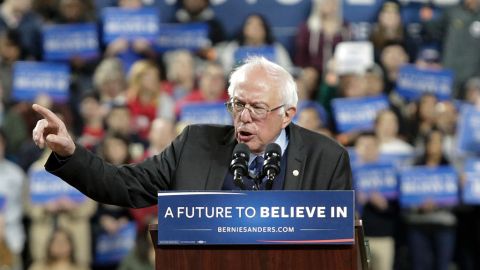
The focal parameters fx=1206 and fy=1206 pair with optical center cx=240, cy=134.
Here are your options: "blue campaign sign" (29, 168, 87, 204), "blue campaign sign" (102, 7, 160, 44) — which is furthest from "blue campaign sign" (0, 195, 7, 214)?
"blue campaign sign" (102, 7, 160, 44)

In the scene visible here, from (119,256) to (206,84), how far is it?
1.60m

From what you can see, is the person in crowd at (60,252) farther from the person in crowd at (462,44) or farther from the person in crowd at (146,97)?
the person in crowd at (462,44)

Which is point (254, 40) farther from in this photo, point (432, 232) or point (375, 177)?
point (432, 232)

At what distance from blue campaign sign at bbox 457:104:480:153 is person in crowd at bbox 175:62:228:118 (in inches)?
74.7

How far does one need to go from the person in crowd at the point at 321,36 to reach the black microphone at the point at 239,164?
6.28 meters

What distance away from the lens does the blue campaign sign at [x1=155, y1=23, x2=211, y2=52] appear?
33.9ft

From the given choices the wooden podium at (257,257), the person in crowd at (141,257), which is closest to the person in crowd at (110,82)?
the person in crowd at (141,257)

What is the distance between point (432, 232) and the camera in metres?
9.16

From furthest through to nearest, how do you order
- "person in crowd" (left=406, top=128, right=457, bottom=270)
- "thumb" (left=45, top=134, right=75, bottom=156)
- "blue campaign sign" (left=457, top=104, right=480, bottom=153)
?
1. "blue campaign sign" (left=457, top=104, right=480, bottom=153)
2. "person in crowd" (left=406, top=128, right=457, bottom=270)
3. "thumb" (left=45, top=134, right=75, bottom=156)

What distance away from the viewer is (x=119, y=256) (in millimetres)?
8938

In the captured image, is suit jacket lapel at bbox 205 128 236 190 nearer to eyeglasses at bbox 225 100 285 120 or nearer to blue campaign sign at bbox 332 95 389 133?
eyeglasses at bbox 225 100 285 120

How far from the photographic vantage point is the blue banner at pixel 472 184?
29.8ft

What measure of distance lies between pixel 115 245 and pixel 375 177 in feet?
6.56

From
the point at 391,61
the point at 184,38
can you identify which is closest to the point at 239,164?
the point at 391,61
